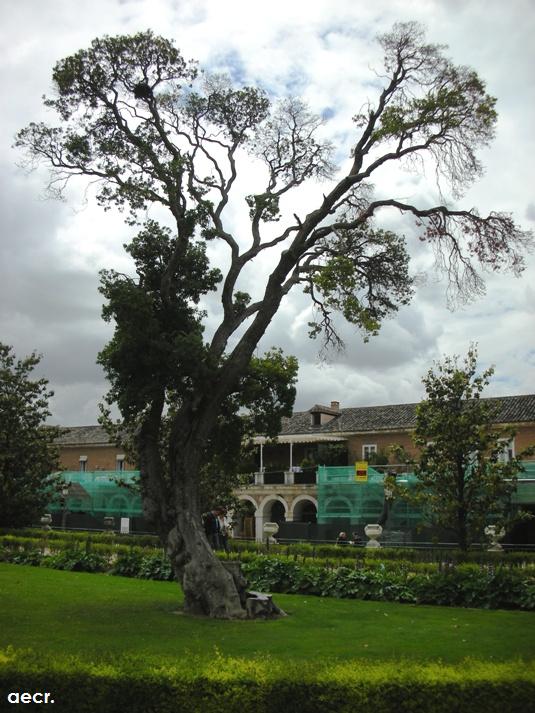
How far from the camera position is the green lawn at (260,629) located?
9.79 m

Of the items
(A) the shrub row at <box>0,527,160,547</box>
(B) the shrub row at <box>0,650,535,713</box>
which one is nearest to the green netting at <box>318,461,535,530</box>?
(A) the shrub row at <box>0,527,160,547</box>

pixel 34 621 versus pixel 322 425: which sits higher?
pixel 322 425

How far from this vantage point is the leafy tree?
3127 centimetres

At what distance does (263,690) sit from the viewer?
668 centimetres

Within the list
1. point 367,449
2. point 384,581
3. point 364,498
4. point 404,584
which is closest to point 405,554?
point 384,581

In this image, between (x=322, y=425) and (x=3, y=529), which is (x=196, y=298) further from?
(x=322, y=425)

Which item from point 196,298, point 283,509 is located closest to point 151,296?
point 196,298

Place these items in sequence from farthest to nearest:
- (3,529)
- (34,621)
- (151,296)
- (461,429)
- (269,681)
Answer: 1. (3,529)
2. (461,429)
3. (151,296)
4. (34,621)
5. (269,681)

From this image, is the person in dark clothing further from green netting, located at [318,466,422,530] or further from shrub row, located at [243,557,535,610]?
shrub row, located at [243,557,535,610]

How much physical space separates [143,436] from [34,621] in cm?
401

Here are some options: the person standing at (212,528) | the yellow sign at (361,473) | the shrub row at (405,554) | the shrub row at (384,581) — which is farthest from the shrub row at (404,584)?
the yellow sign at (361,473)

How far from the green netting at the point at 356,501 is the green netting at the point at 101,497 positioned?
35.5ft

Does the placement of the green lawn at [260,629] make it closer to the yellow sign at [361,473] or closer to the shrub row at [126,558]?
the shrub row at [126,558]

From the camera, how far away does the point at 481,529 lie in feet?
72.7
